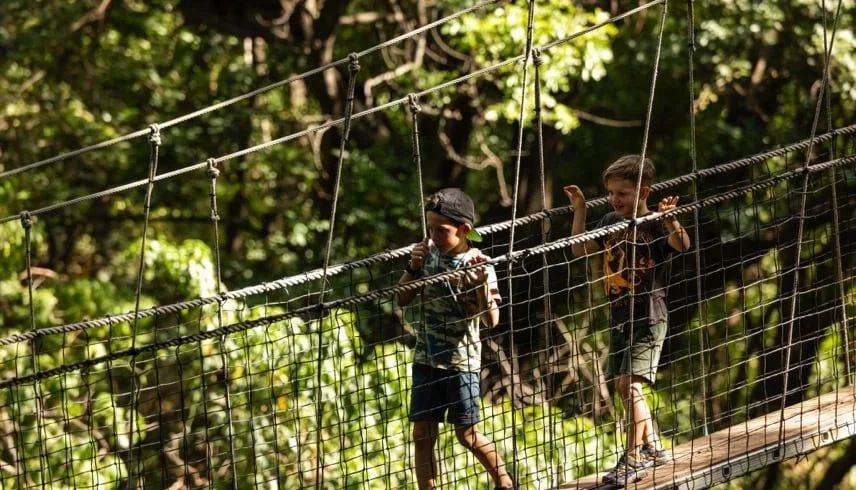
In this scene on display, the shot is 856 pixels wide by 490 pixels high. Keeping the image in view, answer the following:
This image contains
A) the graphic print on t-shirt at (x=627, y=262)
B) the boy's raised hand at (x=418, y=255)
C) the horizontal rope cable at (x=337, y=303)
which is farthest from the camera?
the graphic print on t-shirt at (x=627, y=262)

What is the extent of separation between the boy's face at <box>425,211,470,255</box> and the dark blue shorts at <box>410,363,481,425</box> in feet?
0.83

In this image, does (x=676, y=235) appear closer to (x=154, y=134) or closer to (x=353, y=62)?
(x=353, y=62)

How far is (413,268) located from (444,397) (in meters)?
0.28

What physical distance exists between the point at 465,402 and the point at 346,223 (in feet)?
10.8

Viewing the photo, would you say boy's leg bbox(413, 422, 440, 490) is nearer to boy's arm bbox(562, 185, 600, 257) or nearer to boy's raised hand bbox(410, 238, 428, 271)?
boy's raised hand bbox(410, 238, 428, 271)

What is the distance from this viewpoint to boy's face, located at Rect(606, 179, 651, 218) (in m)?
2.88

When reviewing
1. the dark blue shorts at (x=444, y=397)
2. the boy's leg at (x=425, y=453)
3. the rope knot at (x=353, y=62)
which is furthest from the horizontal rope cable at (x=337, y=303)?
the rope knot at (x=353, y=62)

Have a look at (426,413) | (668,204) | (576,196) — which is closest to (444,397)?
(426,413)

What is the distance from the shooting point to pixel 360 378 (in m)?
4.60

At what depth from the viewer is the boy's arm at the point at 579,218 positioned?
2.95 metres

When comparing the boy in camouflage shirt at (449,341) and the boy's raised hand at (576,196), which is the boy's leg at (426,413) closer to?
the boy in camouflage shirt at (449,341)

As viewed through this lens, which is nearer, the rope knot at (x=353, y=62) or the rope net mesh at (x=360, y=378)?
the rope knot at (x=353, y=62)

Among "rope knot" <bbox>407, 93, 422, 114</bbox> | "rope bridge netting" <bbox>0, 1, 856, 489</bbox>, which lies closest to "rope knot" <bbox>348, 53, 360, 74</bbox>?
"rope bridge netting" <bbox>0, 1, 856, 489</bbox>

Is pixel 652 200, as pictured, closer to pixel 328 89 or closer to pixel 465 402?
pixel 328 89
